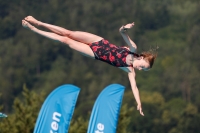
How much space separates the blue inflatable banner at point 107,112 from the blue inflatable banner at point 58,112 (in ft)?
2.37

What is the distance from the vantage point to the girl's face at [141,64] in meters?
19.9

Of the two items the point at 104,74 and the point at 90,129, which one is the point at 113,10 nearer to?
the point at 104,74

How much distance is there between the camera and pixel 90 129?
27.3 m

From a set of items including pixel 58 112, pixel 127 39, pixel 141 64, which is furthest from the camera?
pixel 58 112

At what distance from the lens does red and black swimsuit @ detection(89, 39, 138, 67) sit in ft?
66.5

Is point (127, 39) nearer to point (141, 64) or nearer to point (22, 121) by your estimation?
point (141, 64)

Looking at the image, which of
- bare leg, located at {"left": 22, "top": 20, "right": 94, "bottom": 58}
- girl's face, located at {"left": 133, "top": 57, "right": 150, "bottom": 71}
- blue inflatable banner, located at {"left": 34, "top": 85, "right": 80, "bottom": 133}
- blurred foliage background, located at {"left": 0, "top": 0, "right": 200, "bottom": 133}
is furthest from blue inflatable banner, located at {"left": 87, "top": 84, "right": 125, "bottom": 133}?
blurred foliage background, located at {"left": 0, "top": 0, "right": 200, "bottom": 133}

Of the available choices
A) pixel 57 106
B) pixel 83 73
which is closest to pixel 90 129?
pixel 57 106

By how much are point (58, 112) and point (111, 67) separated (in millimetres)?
95949

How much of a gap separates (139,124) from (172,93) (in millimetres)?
22644

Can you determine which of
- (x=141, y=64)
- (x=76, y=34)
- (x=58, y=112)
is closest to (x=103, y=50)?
(x=76, y=34)

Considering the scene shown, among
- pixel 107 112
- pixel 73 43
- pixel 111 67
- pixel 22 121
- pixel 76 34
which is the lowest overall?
pixel 73 43

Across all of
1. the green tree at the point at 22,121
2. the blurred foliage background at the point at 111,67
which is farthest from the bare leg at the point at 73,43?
the blurred foliage background at the point at 111,67

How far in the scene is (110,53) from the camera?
2030 centimetres
